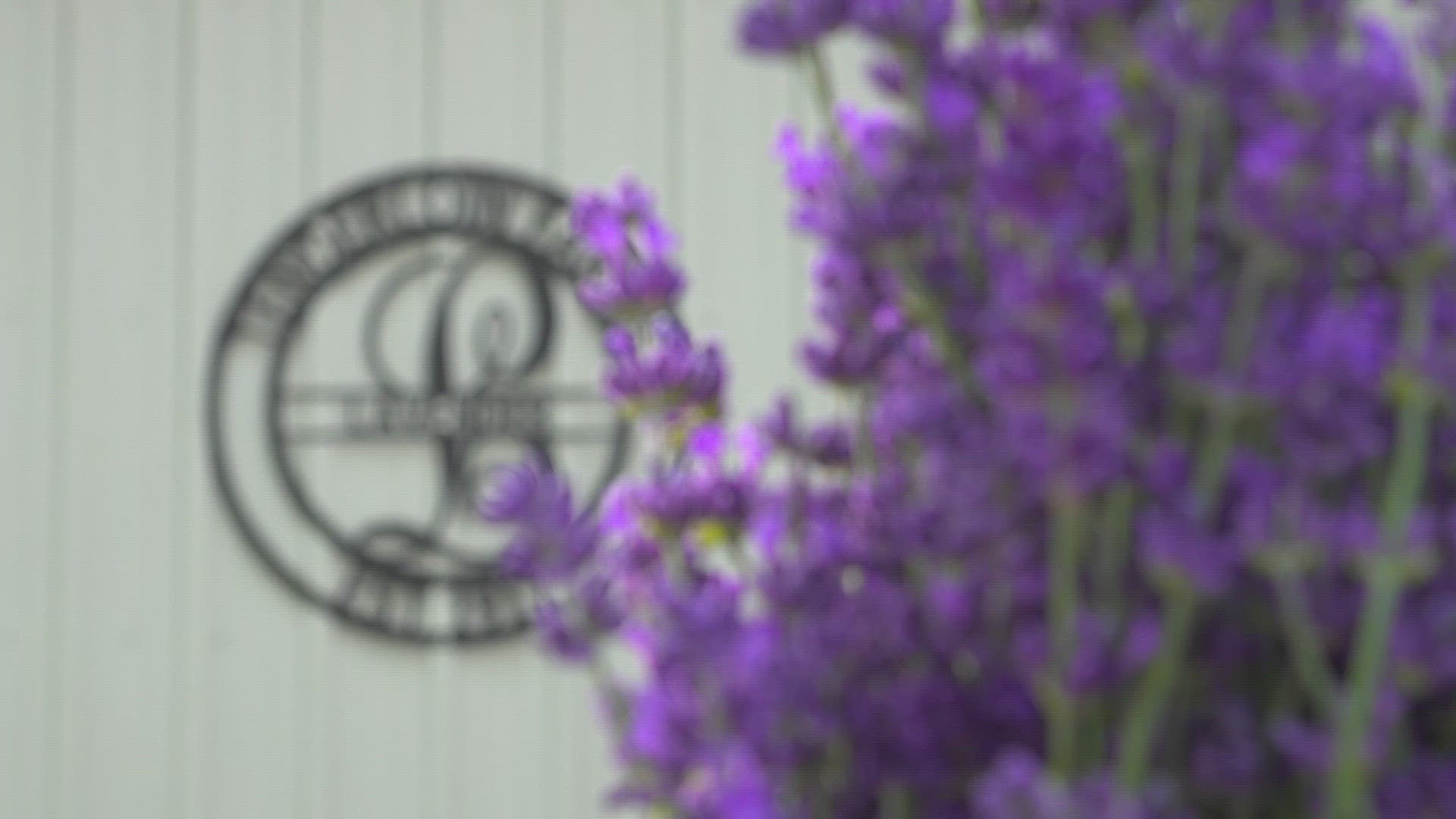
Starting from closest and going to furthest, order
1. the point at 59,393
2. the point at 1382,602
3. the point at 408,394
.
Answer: the point at 1382,602 → the point at 408,394 → the point at 59,393

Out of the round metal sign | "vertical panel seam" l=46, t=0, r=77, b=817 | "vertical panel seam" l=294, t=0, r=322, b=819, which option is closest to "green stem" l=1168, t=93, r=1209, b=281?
the round metal sign

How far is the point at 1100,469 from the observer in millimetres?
378

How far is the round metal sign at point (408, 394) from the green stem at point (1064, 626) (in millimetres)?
2191

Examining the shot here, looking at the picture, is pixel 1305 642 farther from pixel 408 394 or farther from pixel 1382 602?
pixel 408 394

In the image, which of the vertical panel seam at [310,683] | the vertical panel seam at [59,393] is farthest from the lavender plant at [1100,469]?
the vertical panel seam at [59,393]

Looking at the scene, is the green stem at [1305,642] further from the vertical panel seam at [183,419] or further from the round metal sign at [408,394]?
the vertical panel seam at [183,419]

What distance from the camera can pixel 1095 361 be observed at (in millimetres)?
392

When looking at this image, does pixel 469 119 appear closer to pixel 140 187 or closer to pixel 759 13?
pixel 140 187

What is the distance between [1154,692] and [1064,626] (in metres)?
0.02

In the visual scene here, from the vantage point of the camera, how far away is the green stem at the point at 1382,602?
0.37 m

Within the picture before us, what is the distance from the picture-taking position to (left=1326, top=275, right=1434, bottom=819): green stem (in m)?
0.37

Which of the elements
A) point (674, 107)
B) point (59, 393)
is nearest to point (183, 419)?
point (59, 393)

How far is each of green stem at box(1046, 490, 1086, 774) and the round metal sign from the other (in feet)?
7.19

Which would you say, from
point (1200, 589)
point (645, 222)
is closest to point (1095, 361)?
point (1200, 589)
